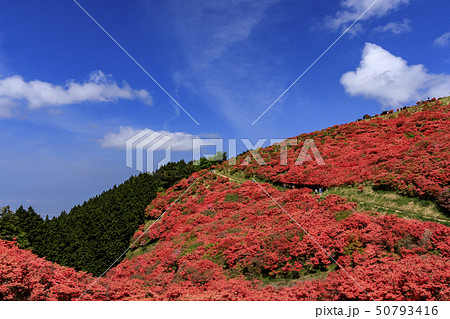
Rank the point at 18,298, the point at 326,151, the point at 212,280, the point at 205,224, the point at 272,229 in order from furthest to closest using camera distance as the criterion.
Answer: the point at 326,151 → the point at 205,224 → the point at 272,229 → the point at 212,280 → the point at 18,298

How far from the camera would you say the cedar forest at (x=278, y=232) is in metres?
11.9

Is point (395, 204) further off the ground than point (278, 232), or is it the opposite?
point (395, 204)

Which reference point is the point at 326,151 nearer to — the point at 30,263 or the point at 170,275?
the point at 170,275

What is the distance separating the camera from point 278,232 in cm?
1794

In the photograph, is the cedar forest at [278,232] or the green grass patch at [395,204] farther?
the green grass patch at [395,204]

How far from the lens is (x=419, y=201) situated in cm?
1738

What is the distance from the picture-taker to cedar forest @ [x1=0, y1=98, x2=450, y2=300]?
39.1 ft

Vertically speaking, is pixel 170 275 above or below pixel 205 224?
below

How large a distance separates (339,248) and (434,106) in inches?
1124

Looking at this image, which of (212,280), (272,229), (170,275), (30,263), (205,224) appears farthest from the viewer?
(205,224)

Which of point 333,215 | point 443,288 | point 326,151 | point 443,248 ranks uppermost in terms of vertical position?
point 326,151

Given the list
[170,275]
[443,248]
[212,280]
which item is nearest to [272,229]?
[212,280]

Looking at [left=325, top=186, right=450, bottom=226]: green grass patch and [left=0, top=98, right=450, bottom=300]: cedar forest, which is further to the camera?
[left=325, top=186, right=450, bottom=226]: green grass patch

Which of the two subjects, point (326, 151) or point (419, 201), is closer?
point (419, 201)
